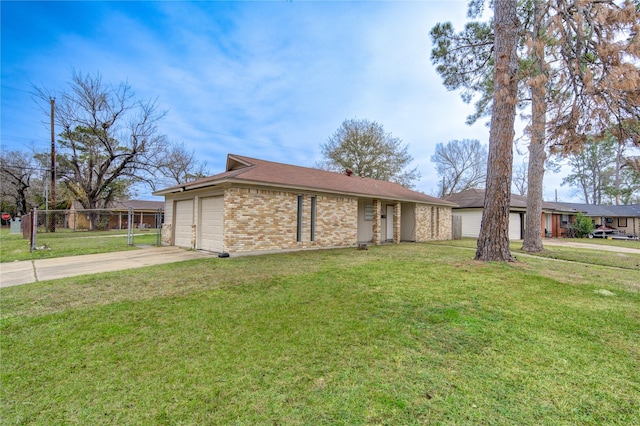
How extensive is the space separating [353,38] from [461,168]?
76.1 ft

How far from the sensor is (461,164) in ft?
101

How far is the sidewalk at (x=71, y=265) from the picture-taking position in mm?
6004

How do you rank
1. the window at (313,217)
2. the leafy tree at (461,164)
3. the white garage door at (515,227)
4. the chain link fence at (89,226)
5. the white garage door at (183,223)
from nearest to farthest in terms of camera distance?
the window at (313,217) → the white garage door at (183,223) → the chain link fence at (89,226) → the white garage door at (515,227) → the leafy tree at (461,164)

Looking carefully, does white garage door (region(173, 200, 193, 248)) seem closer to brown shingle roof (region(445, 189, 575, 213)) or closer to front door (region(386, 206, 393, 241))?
front door (region(386, 206, 393, 241))

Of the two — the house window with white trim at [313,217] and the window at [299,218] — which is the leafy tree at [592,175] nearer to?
the house window with white trim at [313,217]

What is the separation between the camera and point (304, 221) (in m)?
10.5

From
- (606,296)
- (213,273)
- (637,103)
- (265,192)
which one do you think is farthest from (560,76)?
(213,273)

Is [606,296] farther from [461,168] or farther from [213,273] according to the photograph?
[461,168]

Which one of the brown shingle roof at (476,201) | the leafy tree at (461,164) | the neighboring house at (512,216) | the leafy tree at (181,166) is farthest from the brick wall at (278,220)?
the leafy tree at (461,164)

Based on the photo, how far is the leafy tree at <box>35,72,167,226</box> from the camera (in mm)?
19750

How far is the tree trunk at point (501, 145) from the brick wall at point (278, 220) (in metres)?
5.54

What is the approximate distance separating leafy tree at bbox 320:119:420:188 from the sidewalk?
18.4m

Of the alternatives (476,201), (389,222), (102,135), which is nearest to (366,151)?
(476,201)

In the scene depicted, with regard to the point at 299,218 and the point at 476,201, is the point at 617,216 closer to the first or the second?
the point at 476,201
